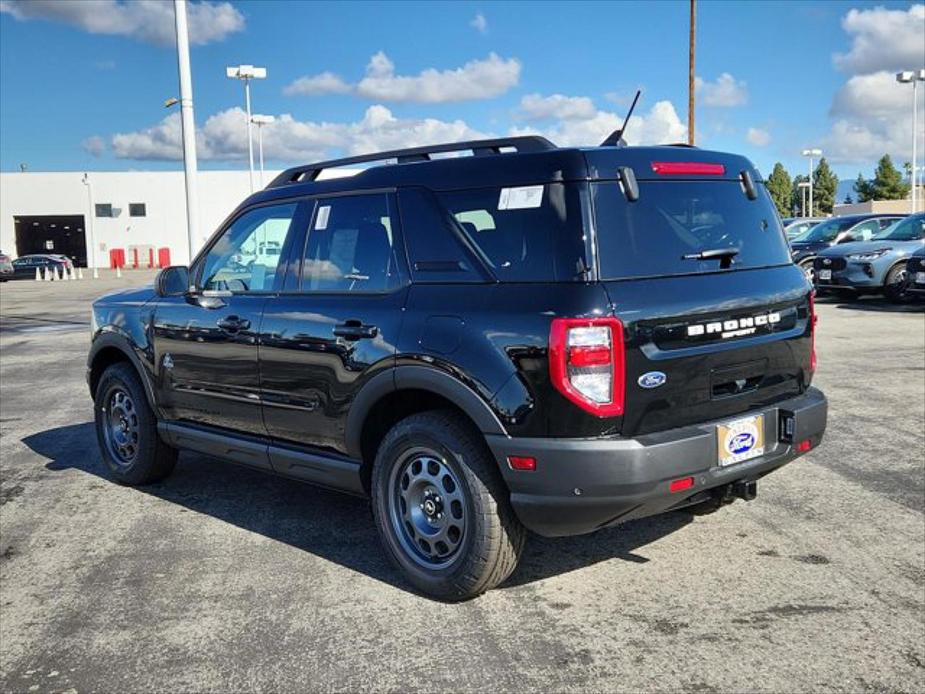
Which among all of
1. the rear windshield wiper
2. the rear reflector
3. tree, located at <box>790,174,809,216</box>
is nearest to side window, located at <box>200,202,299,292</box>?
the rear reflector

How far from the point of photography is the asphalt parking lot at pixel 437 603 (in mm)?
3271

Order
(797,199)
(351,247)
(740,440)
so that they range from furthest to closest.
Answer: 1. (797,199)
2. (351,247)
3. (740,440)

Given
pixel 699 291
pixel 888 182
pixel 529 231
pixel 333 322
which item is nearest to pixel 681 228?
pixel 699 291

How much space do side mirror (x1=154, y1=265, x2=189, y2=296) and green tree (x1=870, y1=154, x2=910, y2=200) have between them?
79.1 metres

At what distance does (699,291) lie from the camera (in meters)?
3.70

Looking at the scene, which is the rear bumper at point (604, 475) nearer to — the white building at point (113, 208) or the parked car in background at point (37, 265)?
the parked car in background at point (37, 265)

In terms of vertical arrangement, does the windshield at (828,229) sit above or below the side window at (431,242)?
above

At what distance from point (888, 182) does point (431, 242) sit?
80.4 metres

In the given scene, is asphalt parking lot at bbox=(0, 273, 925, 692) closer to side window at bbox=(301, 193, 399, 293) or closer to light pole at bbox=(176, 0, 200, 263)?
side window at bbox=(301, 193, 399, 293)

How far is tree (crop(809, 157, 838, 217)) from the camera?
87.4m

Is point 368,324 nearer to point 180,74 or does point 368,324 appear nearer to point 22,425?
point 22,425

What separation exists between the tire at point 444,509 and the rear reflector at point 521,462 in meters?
0.20

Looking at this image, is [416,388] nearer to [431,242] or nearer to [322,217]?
[431,242]

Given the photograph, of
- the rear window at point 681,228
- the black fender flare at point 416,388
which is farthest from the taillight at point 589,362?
the black fender flare at point 416,388
